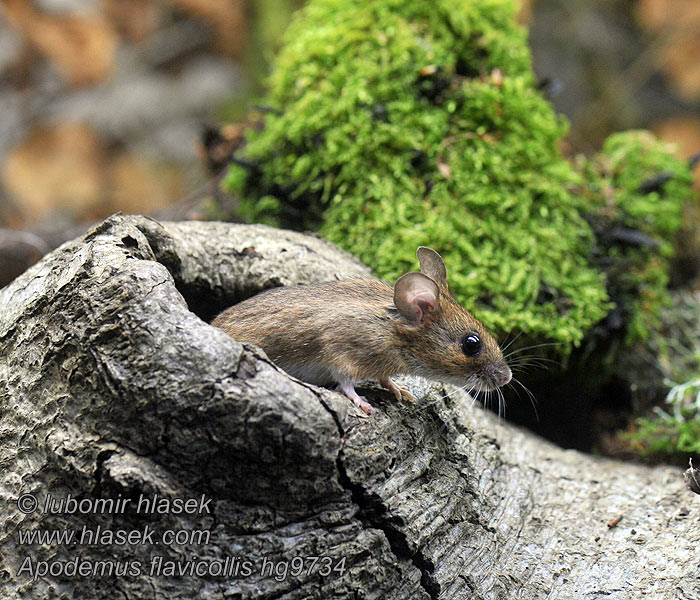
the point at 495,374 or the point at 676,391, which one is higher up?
the point at 495,374

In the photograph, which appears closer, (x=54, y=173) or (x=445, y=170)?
(x=445, y=170)

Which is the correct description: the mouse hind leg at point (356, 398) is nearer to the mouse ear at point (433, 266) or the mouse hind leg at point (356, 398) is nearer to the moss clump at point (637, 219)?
the mouse ear at point (433, 266)

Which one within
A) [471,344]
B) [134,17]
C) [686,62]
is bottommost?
[471,344]

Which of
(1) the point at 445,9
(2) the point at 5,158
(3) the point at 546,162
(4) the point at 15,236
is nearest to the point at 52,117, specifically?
(2) the point at 5,158

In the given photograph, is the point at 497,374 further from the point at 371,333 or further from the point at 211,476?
the point at 211,476

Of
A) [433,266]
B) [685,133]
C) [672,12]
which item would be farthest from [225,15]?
[433,266]

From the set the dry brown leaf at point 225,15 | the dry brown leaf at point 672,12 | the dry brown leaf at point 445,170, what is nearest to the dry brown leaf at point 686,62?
the dry brown leaf at point 672,12

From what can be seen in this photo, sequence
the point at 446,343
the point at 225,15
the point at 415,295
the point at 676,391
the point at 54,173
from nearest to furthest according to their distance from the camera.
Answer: the point at 415,295
the point at 446,343
the point at 676,391
the point at 225,15
the point at 54,173

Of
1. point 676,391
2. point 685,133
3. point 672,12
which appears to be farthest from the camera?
point 685,133
